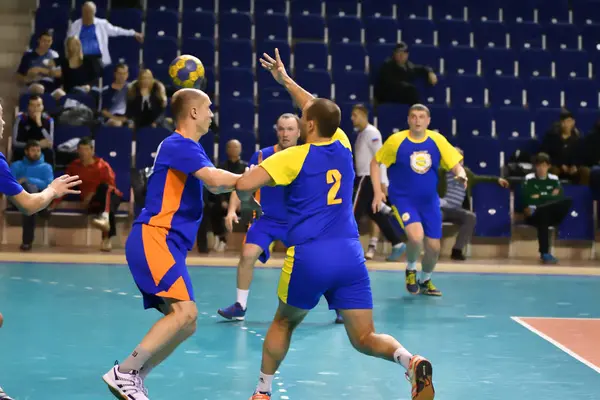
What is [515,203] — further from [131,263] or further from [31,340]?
[131,263]

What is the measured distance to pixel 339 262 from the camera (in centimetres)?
444

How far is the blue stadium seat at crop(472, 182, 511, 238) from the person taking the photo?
1217cm

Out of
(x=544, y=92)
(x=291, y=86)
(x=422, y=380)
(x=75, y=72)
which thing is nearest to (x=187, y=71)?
(x=291, y=86)

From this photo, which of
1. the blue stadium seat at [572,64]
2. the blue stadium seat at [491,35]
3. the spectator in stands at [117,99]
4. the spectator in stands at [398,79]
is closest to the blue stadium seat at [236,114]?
the spectator in stands at [117,99]

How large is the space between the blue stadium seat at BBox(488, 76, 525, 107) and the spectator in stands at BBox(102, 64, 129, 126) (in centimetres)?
530

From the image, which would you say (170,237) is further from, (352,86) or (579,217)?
(352,86)

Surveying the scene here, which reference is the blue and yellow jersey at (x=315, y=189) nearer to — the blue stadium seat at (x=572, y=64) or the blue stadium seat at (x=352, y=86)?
the blue stadium seat at (x=352, y=86)

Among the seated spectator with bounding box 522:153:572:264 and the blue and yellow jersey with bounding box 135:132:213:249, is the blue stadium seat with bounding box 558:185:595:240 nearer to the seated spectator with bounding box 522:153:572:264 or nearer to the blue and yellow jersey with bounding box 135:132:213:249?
the seated spectator with bounding box 522:153:572:264

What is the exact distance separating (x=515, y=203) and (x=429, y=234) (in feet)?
13.8

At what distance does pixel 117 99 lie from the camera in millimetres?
12508

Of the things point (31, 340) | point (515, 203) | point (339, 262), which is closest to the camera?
point (339, 262)

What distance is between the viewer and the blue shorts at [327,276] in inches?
174

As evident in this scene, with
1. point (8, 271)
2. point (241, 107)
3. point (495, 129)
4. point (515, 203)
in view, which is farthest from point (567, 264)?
point (8, 271)

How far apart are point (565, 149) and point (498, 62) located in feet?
7.77
